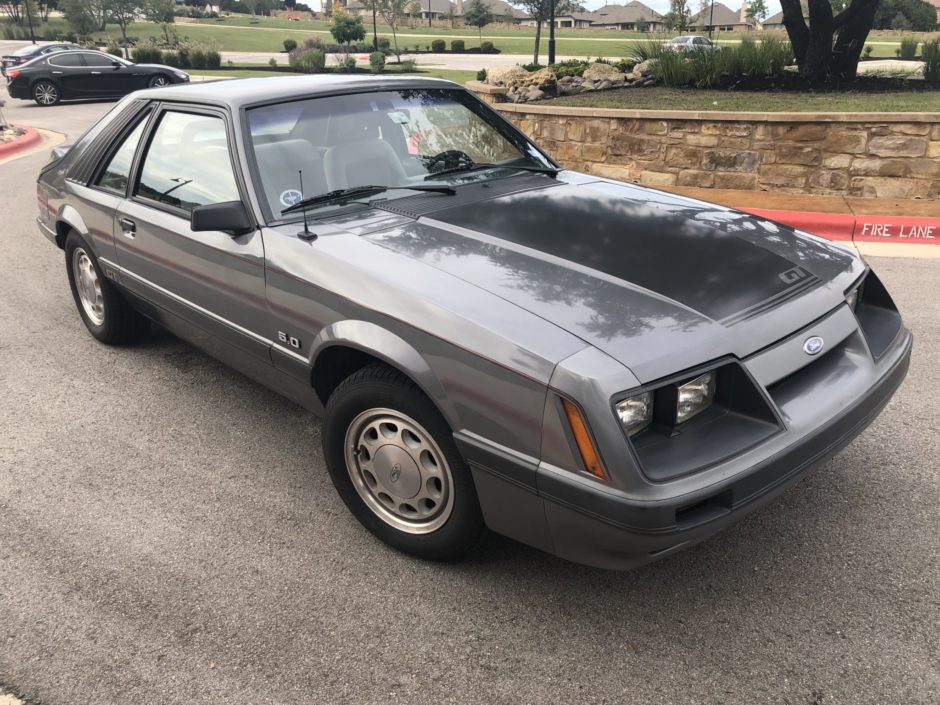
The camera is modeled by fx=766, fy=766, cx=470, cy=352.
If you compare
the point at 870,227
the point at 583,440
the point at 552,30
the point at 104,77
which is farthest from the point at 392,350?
the point at 552,30

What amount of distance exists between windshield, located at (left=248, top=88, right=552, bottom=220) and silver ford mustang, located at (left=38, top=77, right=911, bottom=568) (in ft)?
0.04

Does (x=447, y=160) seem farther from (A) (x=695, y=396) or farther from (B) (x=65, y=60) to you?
(B) (x=65, y=60)

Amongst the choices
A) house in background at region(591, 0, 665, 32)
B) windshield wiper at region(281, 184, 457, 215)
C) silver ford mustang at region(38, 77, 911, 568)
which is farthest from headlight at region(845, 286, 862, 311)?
house in background at region(591, 0, 665, 32)

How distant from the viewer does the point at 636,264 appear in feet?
8.73

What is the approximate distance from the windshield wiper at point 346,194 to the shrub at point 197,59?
3860 cm

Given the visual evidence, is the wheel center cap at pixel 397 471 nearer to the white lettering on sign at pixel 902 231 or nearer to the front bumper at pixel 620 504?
the front bumper at pixel 620 504

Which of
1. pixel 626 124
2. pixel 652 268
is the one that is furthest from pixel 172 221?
pixel 626 124

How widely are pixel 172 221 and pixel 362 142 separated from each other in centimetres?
99

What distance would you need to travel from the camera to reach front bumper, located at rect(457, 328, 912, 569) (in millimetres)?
2104

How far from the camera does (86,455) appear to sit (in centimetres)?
367

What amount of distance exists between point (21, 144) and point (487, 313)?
14551mm

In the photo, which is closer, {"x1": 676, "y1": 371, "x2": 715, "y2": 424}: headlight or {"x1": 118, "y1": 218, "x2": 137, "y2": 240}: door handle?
{"x1": 676, "y1": 371, "x2": 715, "y2": 424}: headlight

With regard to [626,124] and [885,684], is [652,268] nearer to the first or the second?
[885,684]

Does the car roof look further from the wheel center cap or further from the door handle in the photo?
the wheel center cap
